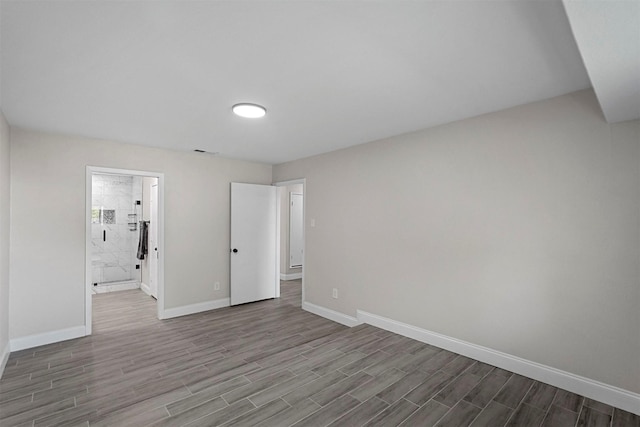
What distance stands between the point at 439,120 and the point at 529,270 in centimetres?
164

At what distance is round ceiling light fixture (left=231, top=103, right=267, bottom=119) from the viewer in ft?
8.95

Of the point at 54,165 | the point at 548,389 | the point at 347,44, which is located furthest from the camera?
the point at 54,165

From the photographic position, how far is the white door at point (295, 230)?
740cm

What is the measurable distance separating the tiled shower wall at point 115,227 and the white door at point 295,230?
3.41 metres

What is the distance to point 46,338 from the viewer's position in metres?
3.58

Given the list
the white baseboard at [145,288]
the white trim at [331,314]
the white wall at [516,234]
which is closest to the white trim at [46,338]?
the white baseboard at [145,288]

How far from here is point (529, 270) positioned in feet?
8.70

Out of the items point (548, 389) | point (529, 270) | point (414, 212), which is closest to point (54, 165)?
point (414, 212)

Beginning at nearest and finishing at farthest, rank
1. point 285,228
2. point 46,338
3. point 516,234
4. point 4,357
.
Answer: point 516,234 → point 4,357 → point 46,338 → point 285,228

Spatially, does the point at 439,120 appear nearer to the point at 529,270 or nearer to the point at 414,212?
the point at 414,212

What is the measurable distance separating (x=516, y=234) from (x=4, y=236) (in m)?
5.04

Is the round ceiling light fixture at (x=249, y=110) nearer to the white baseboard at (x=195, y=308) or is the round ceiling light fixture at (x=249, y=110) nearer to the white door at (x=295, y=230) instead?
the white baseboard at (x=195, y=308)

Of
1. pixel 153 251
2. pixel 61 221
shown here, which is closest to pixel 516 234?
pixel 61 221

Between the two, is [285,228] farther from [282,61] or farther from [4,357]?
[282,61]
